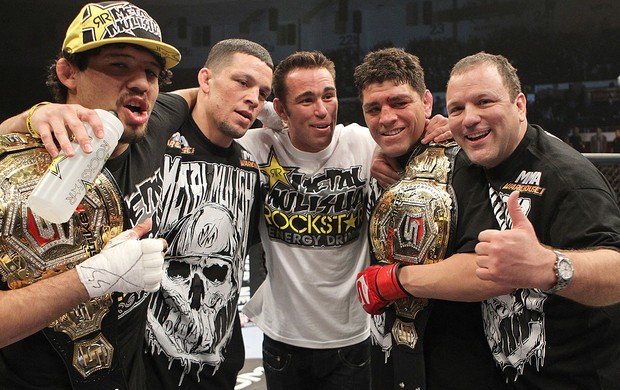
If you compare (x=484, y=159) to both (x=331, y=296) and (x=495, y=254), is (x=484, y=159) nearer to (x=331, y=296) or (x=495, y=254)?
(x=495, y=254)

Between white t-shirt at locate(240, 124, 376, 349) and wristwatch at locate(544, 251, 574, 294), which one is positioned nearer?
wristwatch at locate(544, 251, 574, 294)

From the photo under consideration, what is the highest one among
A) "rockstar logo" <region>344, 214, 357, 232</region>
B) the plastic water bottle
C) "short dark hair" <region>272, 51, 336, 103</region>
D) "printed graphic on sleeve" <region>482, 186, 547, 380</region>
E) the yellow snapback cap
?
"short dark hair" <region>272, 51, 336, 103</region>

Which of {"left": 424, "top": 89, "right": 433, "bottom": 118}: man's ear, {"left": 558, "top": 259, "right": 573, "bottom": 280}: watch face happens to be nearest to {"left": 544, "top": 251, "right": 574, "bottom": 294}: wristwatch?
{"left": 558, "top": 259, "right": 573, "bottom": 280}: watch face

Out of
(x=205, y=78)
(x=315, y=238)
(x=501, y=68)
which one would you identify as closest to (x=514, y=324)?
(x=501, y=68)

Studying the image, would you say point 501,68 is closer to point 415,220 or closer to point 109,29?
point 415,220

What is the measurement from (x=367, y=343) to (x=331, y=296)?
25 cm

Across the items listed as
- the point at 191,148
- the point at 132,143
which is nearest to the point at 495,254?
the point at 132,143

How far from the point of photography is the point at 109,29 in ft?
4.30

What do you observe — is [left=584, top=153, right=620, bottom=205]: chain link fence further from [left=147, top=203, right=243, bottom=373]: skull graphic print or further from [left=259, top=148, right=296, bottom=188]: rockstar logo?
[left=147, top=203, right=243, bottom=373]: skull graphic print

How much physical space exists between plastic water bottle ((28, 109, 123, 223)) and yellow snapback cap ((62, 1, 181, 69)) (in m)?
0.28

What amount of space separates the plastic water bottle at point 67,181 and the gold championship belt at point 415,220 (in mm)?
818

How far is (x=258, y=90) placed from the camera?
1991 millimetres

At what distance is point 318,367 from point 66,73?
1.33 metres

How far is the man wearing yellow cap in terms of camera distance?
1128 mm
